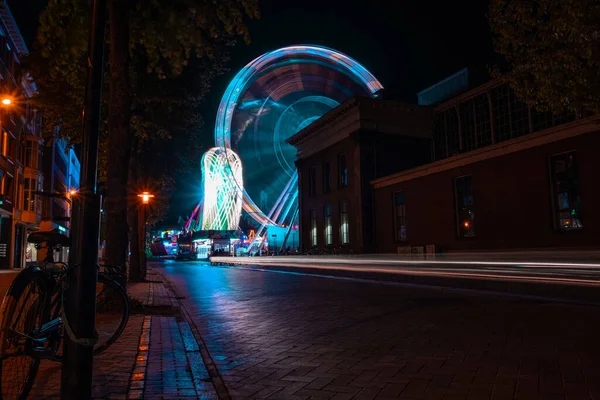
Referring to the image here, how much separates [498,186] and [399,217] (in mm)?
8582

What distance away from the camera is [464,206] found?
75.2ft

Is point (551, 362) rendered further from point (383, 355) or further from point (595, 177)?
point (595, 177)

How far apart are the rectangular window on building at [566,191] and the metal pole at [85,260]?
1747cm

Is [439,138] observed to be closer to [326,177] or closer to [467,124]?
[467,124]

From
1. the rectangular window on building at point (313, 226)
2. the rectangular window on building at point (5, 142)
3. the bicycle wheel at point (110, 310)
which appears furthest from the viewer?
the rectangular window on building at point (313, 226)

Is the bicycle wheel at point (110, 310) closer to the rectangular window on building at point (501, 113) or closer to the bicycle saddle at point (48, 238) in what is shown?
the bicycle saddle at point (48, 238)

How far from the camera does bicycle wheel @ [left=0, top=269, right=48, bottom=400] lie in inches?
136

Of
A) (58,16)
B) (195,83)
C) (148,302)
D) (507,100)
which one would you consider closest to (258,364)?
(58,16)

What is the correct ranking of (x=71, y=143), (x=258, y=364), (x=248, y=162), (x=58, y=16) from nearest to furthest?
(x=258, y=364), (x=58, y=16), (x=71, y=143), (x=248, y=162)

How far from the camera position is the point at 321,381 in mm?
4551

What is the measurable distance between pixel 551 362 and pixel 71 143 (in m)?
16.6

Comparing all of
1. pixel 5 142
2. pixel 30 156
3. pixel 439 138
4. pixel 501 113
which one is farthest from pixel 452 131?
pixel 30 156

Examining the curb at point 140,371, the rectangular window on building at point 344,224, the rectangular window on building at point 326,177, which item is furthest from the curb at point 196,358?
the rectangular window on building at point 326,177

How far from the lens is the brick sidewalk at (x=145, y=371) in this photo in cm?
402
